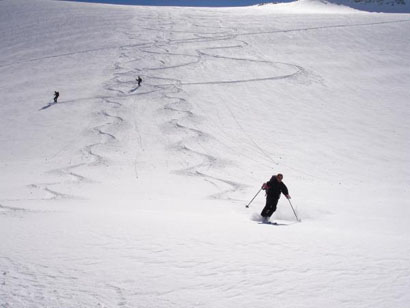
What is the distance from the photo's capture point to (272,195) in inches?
380

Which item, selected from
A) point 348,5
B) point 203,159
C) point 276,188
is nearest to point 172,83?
point 203,159

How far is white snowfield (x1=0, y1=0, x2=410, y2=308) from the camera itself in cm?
491

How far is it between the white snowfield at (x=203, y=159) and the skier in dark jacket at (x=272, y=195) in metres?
0.48

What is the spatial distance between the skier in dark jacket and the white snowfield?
0.48 m

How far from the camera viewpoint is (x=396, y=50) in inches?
1371

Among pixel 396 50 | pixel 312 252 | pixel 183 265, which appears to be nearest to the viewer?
pixel 183 265

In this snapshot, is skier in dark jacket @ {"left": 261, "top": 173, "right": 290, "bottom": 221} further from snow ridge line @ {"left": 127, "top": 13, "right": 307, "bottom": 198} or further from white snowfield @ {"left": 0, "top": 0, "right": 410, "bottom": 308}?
snow ridge line @ {"left": 127, "top": 13, "right": 307, "bottom": 198}

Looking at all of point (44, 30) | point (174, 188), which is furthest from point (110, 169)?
point (44, 30)

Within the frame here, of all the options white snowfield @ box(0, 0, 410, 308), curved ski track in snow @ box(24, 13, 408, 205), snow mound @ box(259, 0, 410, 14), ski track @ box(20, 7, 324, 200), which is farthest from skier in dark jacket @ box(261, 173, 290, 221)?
snow mound @ box(259, 0, 410, 14)

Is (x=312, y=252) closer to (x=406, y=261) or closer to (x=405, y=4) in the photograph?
(x=406, y=261)

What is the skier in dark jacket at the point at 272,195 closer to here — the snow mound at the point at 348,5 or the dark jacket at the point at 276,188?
the dark jacket at the point at 276,188

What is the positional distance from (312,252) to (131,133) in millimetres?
15283

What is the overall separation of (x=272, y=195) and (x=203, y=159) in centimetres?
720

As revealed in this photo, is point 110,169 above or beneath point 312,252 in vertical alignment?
beneath
